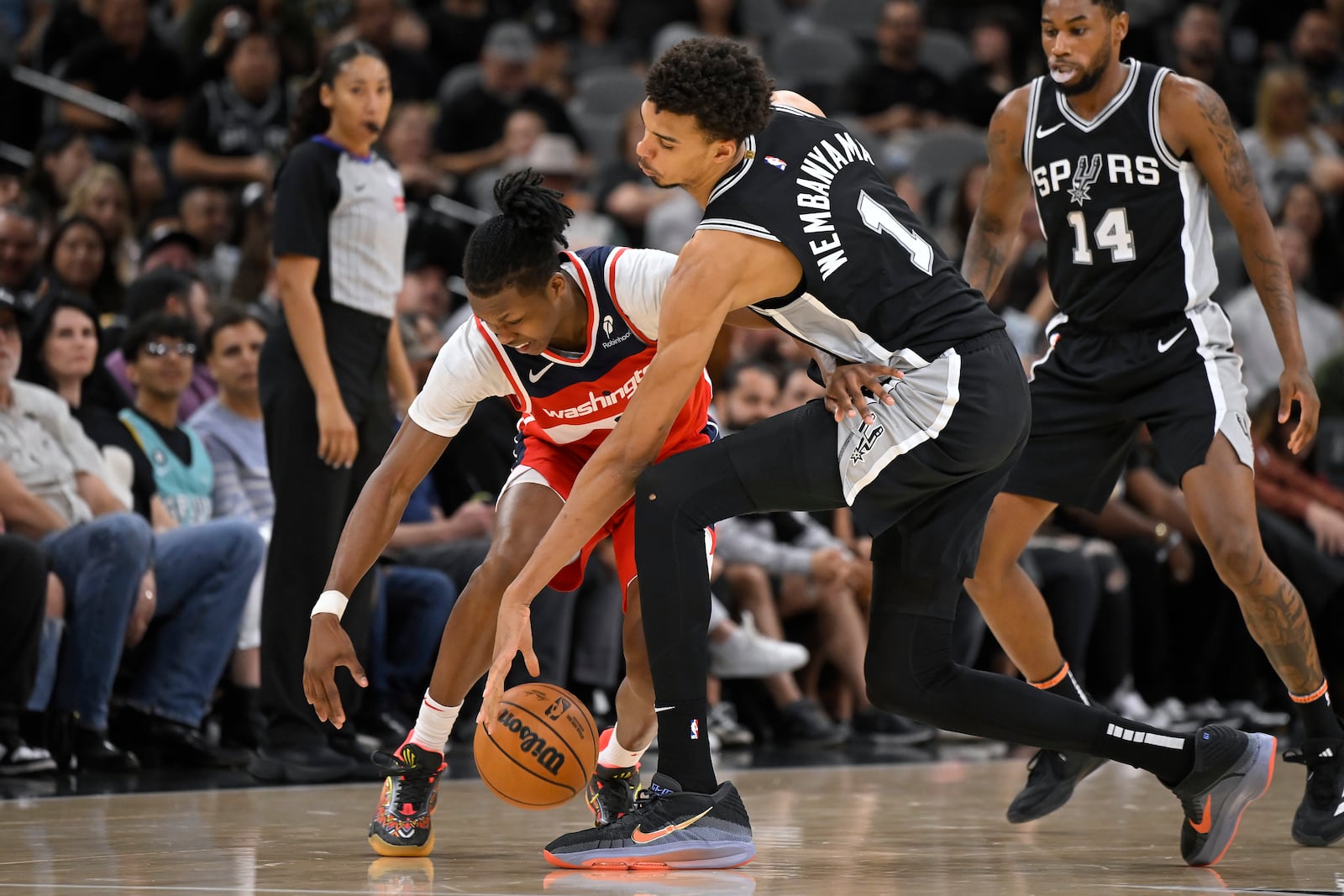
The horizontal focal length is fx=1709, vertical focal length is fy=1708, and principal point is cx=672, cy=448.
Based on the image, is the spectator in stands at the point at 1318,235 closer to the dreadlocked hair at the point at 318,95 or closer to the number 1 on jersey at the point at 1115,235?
the number 1 on jersey at the point at 1115,235

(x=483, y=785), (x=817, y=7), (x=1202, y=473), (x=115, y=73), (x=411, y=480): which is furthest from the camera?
(x=817, y=7)

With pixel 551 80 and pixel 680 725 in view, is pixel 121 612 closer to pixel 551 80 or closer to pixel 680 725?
pixel 680 725

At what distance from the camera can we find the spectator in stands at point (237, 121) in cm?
930

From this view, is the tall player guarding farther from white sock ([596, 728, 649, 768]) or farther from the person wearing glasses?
the person wearing glasses

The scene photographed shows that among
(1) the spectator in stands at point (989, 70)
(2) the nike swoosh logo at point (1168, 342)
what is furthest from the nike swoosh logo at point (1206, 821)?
(1) the spectator in stands at point (989, 70)

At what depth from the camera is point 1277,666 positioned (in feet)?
14.7

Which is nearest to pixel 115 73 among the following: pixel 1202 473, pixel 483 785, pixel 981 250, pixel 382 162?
pixel 382 162

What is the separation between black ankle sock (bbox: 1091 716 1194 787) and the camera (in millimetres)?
3732

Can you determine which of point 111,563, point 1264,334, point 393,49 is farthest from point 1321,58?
point 111,563

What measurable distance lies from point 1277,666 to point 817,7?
394 inches

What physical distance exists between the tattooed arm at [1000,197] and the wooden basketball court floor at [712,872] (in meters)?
1.54

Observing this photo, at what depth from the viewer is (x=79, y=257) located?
7.70m

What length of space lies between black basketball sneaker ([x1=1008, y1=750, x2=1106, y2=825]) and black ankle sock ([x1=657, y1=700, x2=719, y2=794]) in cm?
121

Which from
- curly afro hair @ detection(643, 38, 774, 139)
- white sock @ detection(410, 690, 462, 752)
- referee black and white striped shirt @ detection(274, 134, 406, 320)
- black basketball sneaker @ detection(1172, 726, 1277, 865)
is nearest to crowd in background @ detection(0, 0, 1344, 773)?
referee black and white striped shirt @ detection(274, 134, 406, 320)
